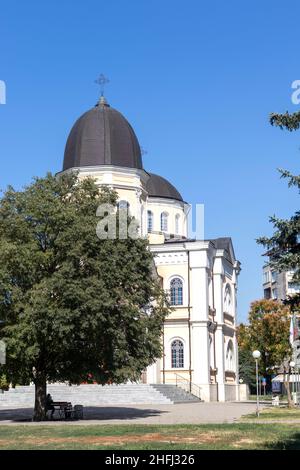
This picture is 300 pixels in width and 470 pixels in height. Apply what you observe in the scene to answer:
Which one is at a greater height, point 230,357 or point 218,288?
point 218,288

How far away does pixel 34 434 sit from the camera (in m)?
19.5

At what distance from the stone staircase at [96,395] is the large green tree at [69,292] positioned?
13.2m

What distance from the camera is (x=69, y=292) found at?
26.4m

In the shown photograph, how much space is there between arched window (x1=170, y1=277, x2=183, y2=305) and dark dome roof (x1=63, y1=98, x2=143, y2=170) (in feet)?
29.6

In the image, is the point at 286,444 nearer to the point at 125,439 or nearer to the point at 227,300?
the point at 125,439

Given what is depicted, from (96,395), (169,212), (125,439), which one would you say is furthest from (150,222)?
(125,439)

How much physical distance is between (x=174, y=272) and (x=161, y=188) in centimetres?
1329

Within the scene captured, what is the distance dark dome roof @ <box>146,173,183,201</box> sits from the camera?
63562 millimetres

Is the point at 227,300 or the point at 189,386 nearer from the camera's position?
the point at 189,386

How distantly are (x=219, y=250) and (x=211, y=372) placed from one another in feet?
31.8

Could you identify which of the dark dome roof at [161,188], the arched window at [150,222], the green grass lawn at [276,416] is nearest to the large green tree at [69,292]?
the green grass lawn at [276,416]

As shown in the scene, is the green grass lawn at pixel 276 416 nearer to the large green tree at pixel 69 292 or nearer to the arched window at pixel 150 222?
the large green tree at pixel 69 292

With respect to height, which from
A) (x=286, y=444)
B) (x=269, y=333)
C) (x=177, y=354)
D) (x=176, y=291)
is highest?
(x=176, y=291)

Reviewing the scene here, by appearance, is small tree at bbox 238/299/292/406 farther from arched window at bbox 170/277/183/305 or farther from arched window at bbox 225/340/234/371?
arched window at bbox 225/340/234/371
